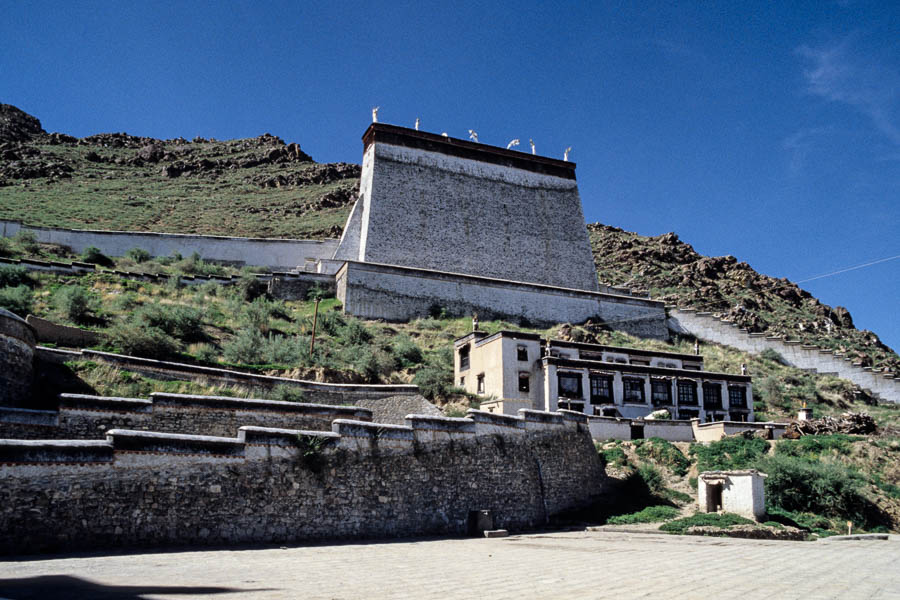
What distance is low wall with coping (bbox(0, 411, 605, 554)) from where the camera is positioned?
31.9 feet

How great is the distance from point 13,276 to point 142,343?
49.1 ft

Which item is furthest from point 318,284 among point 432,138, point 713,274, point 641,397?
point 713,274

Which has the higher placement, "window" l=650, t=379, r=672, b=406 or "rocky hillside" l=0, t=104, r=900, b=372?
"rocky hillside" l=0, t=104, r=900, b=372

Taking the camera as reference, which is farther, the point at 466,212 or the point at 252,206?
the point at 252,206

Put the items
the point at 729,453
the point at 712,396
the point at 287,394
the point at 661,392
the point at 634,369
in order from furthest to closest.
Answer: the point at 712,396 < the point at 661,392 < the point at 634,369 < the point at 729,453 < the point at 287,394

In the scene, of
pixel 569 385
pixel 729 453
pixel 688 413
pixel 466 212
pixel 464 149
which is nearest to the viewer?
pixel 729 453

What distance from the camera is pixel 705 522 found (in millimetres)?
16188

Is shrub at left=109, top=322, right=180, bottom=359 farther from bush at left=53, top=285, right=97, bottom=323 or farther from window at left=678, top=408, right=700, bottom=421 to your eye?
window at left=678, top=408, right=700, bottom=421

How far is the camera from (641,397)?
93.3ft

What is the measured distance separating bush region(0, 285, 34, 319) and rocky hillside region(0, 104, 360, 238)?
27053 millimetres

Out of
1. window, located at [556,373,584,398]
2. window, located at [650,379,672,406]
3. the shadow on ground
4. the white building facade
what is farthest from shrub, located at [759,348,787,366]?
the shadow on ground

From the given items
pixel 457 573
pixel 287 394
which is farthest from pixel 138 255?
pixel 457 573

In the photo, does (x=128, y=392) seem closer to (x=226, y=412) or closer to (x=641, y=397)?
(x=226, y=412)

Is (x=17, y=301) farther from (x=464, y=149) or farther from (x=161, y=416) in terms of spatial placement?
(x=464, y=149)
